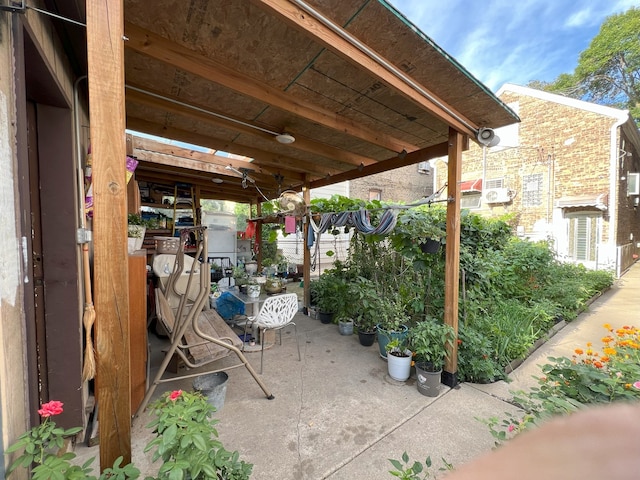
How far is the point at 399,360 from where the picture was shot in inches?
109

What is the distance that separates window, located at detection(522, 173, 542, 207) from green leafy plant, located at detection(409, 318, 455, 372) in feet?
30.6

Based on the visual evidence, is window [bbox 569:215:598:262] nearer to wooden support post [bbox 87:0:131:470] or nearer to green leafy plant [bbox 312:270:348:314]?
green leafy plant [bbox 312:270:348:314]

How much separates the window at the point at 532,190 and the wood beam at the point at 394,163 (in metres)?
8.40

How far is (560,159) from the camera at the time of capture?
8656 mm

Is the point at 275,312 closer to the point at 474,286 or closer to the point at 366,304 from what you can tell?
the point at 366,304

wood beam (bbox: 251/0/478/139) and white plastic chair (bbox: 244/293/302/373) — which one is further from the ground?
wood beam (bbox: 251/0/478/139)

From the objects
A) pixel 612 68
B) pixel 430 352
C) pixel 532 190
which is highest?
pixel 612 68

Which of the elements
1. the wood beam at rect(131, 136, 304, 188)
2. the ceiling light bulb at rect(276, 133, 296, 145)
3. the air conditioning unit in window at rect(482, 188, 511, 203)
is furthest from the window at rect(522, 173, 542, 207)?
the ceiling light bulb at rect(276, 133, 296, 145)

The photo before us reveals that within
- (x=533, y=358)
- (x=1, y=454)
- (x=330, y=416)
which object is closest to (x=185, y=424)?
(x=1, y=454)

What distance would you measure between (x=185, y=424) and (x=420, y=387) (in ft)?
7.90

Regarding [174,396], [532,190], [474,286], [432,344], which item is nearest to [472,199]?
[532,190]

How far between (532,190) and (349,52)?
10.7 metres

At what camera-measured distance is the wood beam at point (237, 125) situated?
2.32 meters

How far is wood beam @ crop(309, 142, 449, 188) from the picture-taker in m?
3.16
